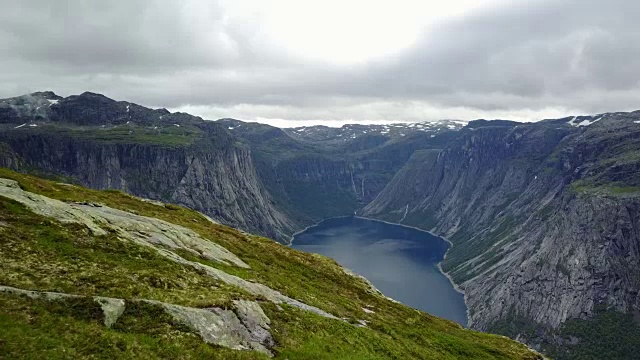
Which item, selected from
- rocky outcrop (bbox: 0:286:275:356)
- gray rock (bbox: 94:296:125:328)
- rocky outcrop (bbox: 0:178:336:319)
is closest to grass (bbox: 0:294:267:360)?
gray rock (bbox: 94:296:125:328)

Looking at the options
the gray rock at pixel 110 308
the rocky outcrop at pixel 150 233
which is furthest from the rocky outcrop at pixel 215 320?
the rocky outcrop at pixel 150 233

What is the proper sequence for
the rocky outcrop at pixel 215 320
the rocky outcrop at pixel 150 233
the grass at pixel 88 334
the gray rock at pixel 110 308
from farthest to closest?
1. the rocky outcrop at pixel 150 233
2. the rocky outcrop at pixel 215 320
3. the gray rock at pixel 110 308
4. the grass at pixel 88 334

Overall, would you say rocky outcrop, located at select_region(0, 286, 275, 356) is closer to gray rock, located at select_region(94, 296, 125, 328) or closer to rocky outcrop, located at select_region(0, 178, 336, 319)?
gray rock, located at select_region(94, 296, 125, 328)

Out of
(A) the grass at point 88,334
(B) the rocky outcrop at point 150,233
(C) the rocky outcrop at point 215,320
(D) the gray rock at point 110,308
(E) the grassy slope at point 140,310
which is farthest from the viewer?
(B) the rocky outcrop at point 150,233

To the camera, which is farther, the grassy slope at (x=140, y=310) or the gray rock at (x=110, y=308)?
the gray rock at (x=110, y=308)

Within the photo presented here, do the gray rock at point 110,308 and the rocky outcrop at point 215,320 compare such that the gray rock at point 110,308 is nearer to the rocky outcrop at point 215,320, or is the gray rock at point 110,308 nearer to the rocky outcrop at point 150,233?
the rocky outcrop at point 215,320

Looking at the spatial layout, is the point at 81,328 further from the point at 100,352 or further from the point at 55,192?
the point at 55,192

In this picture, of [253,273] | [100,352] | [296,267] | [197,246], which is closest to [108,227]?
[197,246]

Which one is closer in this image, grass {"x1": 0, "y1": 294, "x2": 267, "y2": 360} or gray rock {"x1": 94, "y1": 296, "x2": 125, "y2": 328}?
grass {"x1": 0, "y1": 294, "x2": 267, "y2": 360}
